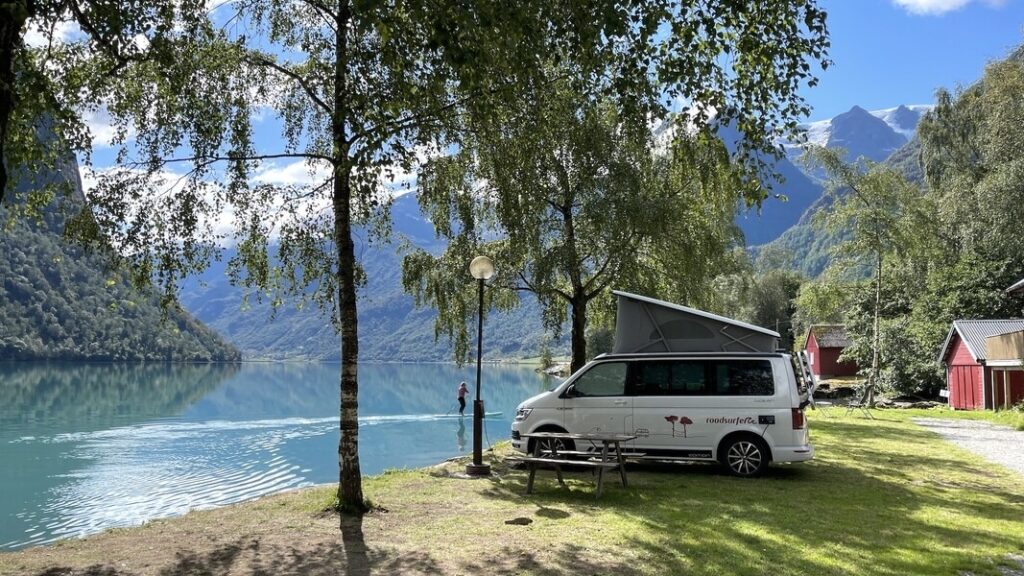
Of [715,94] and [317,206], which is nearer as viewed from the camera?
[715,94]

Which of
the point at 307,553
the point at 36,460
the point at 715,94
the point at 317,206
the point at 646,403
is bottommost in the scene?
the point at 36,460

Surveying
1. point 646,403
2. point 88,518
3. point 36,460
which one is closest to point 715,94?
point 646,403

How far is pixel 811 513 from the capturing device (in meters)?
8.77

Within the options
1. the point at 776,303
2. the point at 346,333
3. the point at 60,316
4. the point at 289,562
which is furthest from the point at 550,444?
the point at 60,316

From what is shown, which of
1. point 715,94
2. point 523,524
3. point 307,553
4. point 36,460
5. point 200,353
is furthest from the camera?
point 200,353

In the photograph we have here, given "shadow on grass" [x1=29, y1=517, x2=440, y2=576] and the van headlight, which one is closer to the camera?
"shadow on grass" [x1=29, y1=517, x2=440, y2=576]

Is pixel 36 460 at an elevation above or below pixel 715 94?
below

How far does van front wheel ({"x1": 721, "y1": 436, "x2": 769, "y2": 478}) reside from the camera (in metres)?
11.5

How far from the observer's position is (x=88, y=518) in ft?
53.2

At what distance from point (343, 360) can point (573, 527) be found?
3415 mm

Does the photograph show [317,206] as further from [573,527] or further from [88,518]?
[88,518]

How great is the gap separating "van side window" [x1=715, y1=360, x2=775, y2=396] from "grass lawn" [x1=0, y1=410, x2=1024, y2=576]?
1375 mm

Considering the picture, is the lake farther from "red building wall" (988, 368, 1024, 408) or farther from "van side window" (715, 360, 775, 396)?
"red building wall" (988, 368, 1024, 408)

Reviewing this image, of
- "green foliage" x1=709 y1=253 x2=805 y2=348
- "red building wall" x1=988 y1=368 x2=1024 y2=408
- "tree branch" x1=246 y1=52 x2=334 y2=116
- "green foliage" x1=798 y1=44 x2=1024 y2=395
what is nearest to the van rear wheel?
"tree branch" x1=246 y1=52 x2=334 y2=116
